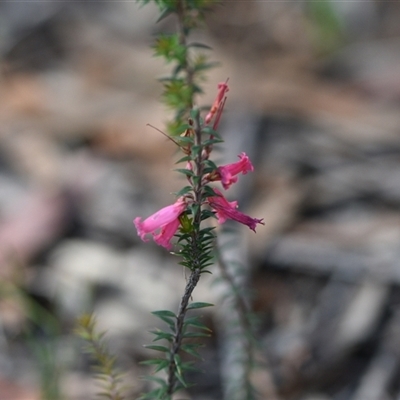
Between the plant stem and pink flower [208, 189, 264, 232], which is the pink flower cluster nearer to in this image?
pink flower [208, 189, 264, 232]

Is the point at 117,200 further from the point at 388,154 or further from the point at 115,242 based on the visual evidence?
the point at 388,154

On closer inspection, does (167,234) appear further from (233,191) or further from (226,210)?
(233,191)

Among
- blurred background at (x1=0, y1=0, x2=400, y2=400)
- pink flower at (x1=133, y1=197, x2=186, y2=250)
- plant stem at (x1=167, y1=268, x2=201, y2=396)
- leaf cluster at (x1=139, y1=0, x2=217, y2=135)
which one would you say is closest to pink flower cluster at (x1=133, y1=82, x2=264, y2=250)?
pink flower at (x1=133, y1=197, x2=186, y2=250)

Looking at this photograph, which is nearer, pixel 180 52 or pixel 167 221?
pixel 167 221

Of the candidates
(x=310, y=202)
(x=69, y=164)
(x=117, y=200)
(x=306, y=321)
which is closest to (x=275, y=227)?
(x=310, y=202)

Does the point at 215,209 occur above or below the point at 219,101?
below

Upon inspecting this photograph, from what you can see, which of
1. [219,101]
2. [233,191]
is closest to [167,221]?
[219,101]

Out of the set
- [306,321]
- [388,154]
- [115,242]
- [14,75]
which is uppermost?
[14,75]
